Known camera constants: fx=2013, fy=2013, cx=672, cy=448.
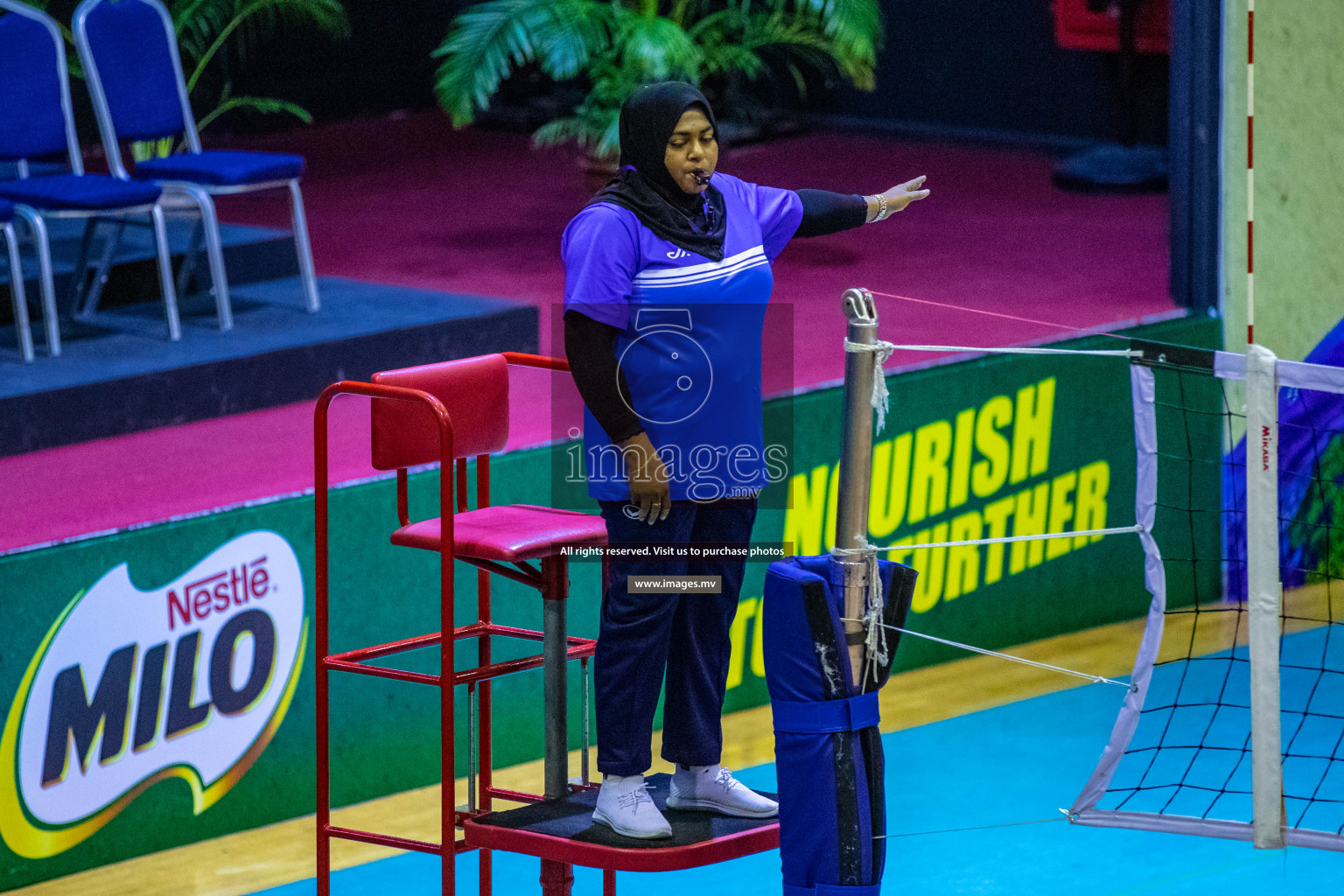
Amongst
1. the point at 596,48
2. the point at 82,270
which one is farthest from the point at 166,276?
the point at 596,48

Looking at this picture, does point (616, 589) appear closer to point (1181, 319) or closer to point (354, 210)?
point (1181, 319)

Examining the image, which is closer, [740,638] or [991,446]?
[740,638]

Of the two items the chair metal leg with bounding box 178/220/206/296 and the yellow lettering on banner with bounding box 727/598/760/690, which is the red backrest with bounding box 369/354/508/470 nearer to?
the yellow lettering on banner with bounding box 727/598/760/690

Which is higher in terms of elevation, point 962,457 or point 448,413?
point 448,413

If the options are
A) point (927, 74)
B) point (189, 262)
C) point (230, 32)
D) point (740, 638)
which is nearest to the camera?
point (740, 638)

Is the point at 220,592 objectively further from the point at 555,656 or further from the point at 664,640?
the point at 664,640

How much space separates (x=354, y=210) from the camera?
9.42m

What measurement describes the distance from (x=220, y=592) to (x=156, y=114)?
8.23ft

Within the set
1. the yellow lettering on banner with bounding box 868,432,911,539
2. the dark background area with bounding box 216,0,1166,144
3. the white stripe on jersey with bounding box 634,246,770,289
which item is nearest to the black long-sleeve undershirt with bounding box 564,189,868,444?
the white stripe on jersey with bounding box 634,246,770,289

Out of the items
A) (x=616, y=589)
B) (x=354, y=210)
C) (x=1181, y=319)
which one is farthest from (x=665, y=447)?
(x=354, y=210)

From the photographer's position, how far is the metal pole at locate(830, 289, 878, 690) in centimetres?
363

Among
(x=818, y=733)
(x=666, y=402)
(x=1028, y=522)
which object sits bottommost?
(x=1028, y=522)

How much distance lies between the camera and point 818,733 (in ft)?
11.8

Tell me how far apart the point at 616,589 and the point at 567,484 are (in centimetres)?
188
